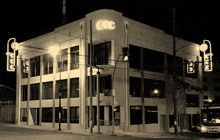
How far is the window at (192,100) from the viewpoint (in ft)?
141

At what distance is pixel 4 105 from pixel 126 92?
28112mm

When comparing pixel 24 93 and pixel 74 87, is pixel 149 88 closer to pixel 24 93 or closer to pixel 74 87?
pixel 74 87

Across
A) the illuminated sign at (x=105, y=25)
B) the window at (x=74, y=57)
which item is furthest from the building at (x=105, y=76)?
the window at (x=74, y=57)

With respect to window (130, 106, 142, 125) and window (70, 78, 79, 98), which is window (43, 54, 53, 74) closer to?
window (70, 78, 79, 98)

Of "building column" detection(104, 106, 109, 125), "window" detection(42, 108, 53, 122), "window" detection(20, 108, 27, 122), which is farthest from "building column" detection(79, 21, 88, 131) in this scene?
"window" detection(20, 108, 27, 122)

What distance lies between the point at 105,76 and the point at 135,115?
6056 millimetres

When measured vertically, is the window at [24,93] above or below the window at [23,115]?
above

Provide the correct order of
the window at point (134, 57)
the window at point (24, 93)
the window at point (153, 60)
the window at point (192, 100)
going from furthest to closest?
1. the window at point (24, 93)
2. the window at point (192, 100)
3. the window at point (153, 60)
4. the window at point (134, 57)

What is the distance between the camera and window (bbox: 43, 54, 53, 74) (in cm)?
3906

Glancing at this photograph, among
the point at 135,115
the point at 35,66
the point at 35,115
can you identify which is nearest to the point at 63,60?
the point at 35,66

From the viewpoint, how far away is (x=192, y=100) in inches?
1734

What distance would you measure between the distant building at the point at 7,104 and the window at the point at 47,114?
33.8 feet

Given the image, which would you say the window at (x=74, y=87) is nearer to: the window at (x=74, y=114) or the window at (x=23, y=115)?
the window at (x=74, y=114)

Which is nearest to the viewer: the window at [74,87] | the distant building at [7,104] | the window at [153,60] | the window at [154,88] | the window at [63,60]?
the window at [74,87]
